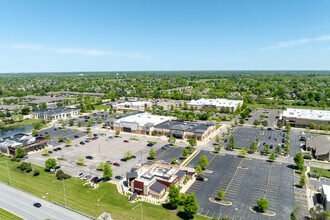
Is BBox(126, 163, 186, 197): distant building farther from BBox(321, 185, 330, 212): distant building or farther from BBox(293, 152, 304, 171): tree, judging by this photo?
BBox(293, 152, 304, 171): tree

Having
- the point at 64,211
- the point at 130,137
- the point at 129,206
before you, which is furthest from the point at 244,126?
the point at 64,211

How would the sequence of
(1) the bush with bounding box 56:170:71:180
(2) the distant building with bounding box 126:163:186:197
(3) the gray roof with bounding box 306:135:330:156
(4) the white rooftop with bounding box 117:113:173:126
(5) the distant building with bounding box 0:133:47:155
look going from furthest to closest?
(4) the white rooftop with bounding box 117:113:173:126
(5) the distant building with bounding box 0:133:47:155
(3) the gray roof with bounding box 306:135:330:156
(1) the bush with bounding box 56:170:71:180
(2) the distant building with bounding box 126:163:186:197

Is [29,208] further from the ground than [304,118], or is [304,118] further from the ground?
[304,118]

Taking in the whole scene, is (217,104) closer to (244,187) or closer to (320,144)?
(320,144)

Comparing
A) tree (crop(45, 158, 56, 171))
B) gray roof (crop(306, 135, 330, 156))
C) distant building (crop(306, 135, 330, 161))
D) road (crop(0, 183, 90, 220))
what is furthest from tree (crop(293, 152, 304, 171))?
tree (crop(45, 158, 56, 171))

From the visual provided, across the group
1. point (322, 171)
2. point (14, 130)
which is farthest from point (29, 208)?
point (14, 130)

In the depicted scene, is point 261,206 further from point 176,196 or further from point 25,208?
point 25,208
